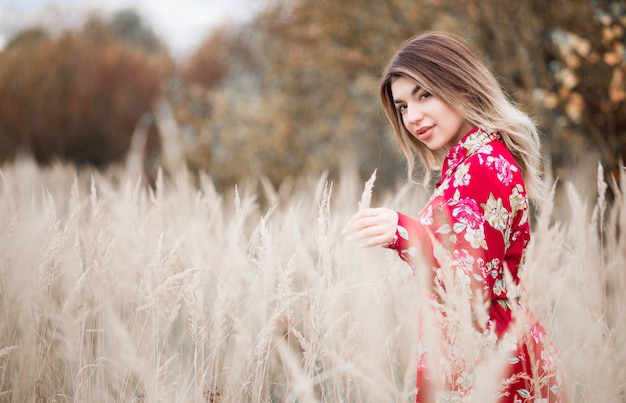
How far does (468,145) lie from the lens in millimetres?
1614

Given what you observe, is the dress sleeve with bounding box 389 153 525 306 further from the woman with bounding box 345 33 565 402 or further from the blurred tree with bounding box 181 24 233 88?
the blurred tree with bounding box 181 24 233 88

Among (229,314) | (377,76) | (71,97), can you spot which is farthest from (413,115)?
(71,97)

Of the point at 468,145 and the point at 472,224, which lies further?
the point at 468,145

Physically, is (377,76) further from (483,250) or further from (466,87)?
(483,250)

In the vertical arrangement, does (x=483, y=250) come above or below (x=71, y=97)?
below

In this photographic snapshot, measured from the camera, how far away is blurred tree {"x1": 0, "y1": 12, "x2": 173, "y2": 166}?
9.49 meters

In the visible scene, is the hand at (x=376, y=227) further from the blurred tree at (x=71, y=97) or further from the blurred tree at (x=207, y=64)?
the blurred tree at (x=207, y=64)

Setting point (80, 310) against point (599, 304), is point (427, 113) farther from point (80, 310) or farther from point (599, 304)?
point (80, 310)

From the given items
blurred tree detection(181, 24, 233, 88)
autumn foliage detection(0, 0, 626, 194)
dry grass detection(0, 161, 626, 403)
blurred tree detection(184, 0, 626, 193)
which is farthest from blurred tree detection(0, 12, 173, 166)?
Answer: dry grass detection(0, 161, 626, 403)

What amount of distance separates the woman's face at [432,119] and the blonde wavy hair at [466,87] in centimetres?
3

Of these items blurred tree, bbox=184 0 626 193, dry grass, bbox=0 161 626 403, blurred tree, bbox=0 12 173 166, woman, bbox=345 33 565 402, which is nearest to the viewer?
woman, bbox=345 33 565 402

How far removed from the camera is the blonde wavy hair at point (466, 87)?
1.74 metres

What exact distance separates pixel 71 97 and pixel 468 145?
31.3 ft

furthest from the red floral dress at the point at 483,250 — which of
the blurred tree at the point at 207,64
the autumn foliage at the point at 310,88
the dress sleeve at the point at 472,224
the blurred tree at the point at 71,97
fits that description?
the blurred tree at the point at 207,64
